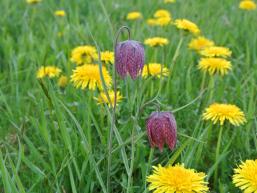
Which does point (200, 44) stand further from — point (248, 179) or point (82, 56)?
point (248, 179)

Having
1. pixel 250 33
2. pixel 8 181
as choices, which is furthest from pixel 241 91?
pixel 8 181

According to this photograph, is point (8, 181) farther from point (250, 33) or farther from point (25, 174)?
point (250, 33)

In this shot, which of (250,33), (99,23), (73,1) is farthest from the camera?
(73,1)

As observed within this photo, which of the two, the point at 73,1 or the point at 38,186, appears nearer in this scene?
the point at 38,186

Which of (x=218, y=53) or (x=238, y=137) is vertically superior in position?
(x=218, y=53)

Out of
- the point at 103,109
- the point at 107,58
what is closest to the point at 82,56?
the point at 107,58

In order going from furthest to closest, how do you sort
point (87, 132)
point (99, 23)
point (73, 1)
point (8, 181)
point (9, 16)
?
point (73, 1) → point (9, 16) → point (99, 23) → point (87, 132) → point (8, 181)

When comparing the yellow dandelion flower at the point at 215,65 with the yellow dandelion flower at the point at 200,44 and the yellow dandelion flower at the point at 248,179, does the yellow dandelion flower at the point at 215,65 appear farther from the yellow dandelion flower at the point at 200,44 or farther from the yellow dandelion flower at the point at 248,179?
the yellow dandelion flower at the point at 248,179
